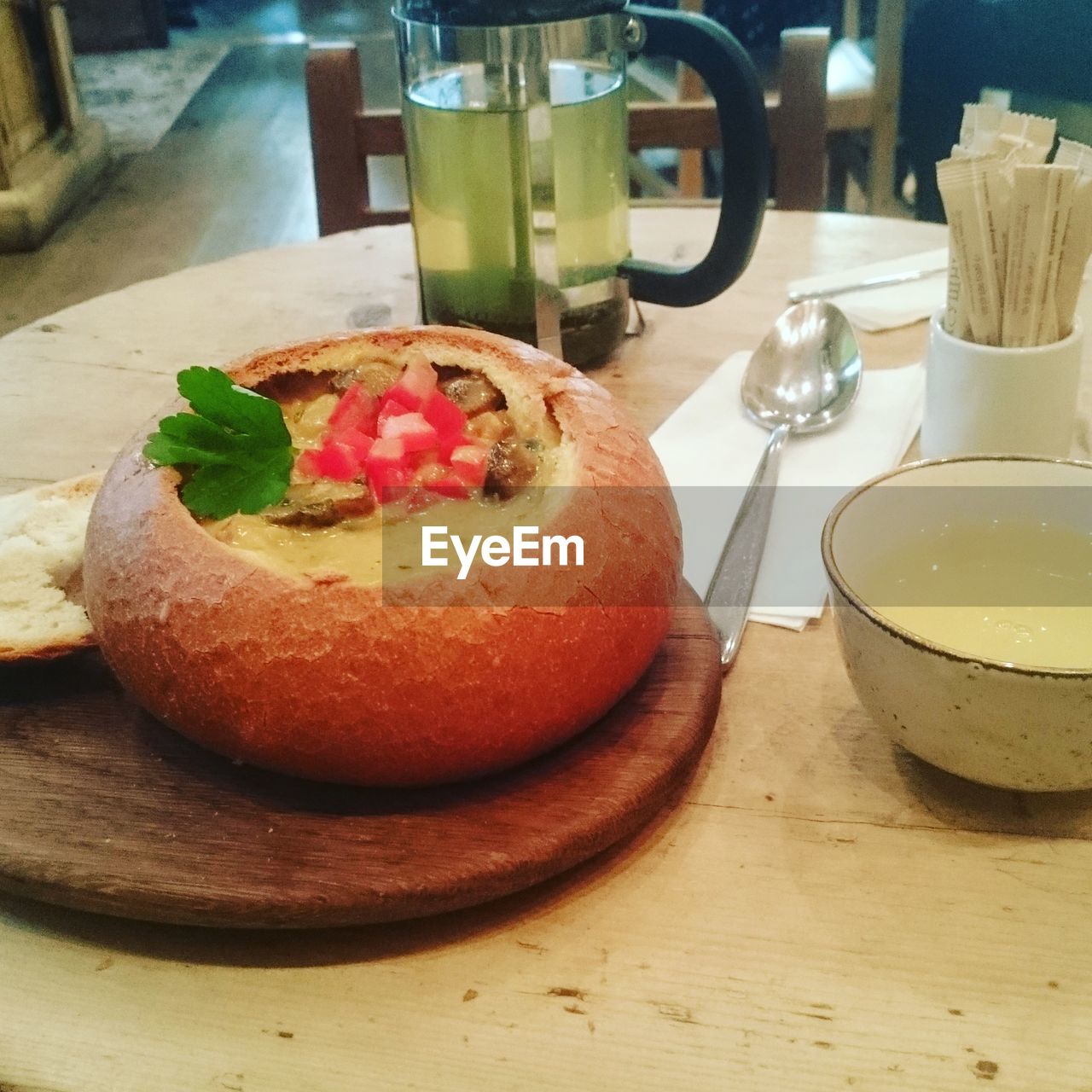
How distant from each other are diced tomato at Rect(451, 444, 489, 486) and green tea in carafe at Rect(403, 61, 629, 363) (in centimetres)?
52

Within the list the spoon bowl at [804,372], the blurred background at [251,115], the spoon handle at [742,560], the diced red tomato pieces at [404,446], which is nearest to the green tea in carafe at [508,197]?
the spoon bowl at [804,372]

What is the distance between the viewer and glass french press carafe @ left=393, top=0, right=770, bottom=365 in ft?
4.01

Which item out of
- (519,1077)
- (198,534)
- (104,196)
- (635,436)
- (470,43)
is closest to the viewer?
(519,1077)

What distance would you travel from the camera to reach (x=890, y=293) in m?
1.48

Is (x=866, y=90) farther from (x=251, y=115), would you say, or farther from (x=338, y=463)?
(x=251, y=115)

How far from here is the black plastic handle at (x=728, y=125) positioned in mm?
1213

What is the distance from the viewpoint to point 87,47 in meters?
5.90

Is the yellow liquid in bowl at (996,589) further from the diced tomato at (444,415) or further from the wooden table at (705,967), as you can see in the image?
the diced tomato at (444,415)

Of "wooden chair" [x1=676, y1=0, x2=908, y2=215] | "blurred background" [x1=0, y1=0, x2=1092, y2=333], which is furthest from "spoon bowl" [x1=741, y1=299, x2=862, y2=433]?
"wooden chair" [x1=676, y1=0, x2=908, y2=215]

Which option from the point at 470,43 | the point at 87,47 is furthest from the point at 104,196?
the point at 470,43

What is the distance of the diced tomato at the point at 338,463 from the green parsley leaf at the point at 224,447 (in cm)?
2

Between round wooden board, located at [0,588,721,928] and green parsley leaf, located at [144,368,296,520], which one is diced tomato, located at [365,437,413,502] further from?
round wooden board, located at [0,588,721,928]

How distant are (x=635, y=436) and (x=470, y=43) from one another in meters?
0.60

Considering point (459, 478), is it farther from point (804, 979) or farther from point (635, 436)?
point (804, 979)
